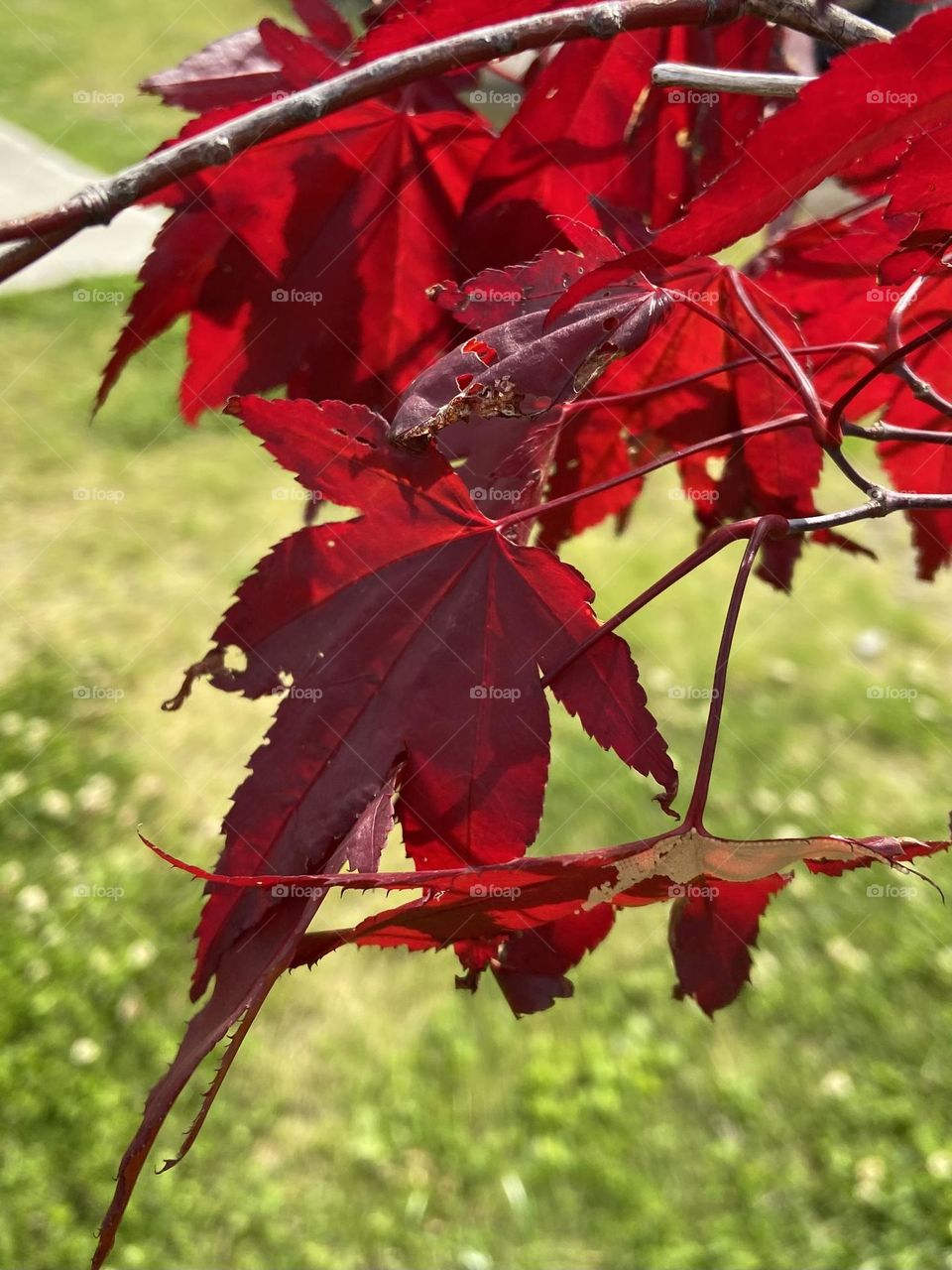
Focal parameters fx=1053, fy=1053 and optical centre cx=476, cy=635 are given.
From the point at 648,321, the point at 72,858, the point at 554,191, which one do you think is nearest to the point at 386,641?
the point at 648,321

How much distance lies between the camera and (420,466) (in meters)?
0.58

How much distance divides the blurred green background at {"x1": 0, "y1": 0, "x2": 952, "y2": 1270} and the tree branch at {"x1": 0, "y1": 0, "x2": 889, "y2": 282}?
1.42 metres

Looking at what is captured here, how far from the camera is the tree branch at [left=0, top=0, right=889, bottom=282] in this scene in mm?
534
